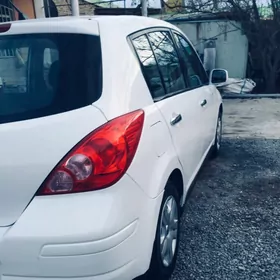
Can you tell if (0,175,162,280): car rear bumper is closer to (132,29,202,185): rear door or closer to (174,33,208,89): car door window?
(132,29,202,185): rear door

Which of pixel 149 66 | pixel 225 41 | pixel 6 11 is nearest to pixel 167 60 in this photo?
pixel 149 66

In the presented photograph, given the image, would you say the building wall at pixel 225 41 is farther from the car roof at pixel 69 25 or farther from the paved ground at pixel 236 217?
the car roof at pixel 69 25

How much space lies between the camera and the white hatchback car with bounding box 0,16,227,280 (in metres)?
1.61

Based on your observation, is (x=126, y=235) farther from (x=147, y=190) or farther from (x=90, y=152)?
(x=90, y=152)

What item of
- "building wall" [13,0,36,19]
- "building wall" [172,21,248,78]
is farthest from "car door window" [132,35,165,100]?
"building wall" [13,0,36,19]

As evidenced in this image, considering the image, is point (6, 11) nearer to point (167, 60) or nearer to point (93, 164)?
point (167, 60)

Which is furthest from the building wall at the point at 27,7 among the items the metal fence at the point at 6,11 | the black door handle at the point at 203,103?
the black door handle at the point at 203,103

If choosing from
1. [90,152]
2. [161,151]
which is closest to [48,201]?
[90,152]

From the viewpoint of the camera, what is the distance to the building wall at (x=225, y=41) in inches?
416

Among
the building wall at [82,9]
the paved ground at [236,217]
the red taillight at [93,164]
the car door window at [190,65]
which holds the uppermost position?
the building wall at [82,9]

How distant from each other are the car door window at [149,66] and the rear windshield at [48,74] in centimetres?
40

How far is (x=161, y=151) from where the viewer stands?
2135 millimetres

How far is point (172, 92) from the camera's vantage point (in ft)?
8.62

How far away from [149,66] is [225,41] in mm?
9114
